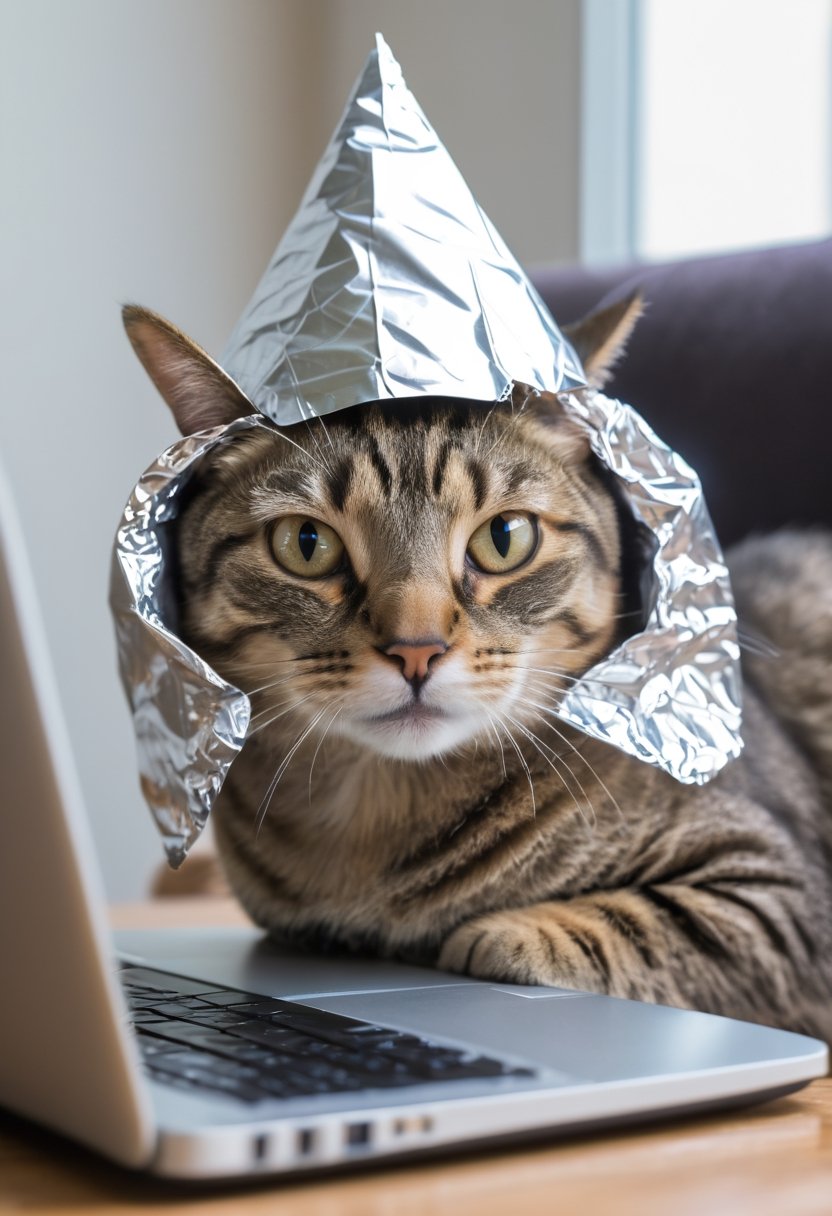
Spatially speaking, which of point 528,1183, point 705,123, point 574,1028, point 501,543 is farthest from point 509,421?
point 705,123

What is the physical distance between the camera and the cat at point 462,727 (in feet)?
2.88

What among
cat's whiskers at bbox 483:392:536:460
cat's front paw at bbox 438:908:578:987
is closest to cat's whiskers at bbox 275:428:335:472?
cat's whiskers at bbox 483:392:536:460

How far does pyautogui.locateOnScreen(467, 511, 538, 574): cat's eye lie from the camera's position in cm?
94

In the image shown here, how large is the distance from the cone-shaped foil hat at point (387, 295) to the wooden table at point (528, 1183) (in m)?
0.47

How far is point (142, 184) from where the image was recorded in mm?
2410

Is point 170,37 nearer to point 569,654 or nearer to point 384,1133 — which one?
point 569,654

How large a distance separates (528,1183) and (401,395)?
0.48 meters

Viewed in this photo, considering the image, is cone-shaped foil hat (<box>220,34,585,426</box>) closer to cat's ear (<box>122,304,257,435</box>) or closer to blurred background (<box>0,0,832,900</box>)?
cat's ear (<box>122,304,257,435</box>)

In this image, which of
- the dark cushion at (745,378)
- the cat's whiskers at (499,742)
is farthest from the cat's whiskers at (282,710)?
the dark cushion at (745,378)

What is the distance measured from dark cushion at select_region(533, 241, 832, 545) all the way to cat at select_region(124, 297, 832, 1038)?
0.36m

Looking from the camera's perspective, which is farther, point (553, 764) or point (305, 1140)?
point (553, 764)

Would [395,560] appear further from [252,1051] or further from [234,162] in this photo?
[234,162]

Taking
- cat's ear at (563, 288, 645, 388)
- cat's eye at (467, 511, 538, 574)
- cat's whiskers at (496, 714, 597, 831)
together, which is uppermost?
cat's ear at (563, 288, 645, 388)

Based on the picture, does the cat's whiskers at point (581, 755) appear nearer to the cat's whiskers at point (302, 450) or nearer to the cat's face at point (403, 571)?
the cat's face at point (403, 571)
